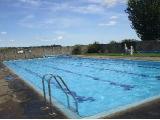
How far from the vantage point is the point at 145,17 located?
37.2 m

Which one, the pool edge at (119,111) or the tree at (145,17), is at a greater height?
the tree at (145,17)

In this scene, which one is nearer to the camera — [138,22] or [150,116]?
[150,116]

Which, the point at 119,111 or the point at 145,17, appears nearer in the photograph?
the point at 119,111

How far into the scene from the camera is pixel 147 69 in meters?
19.2

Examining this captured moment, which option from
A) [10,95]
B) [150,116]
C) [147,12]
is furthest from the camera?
[147,12]

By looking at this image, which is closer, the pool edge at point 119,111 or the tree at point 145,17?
the pool edge at point 119,111

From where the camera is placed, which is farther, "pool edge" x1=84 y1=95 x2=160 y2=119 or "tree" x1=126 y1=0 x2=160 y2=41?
"tree" x1=126 y1=0 x2=160 y2=41

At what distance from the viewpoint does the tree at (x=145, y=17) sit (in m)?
36.4

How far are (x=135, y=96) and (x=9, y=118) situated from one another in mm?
5740

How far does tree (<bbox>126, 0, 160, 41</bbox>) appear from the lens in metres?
36.4

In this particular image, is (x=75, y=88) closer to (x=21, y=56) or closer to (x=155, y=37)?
(x=155, y=37)

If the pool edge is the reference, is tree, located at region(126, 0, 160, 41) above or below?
above

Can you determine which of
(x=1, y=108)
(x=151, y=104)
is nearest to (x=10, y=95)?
(x=1, y=108)

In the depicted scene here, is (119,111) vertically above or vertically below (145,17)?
below
